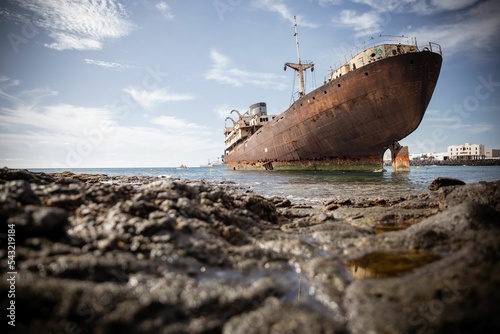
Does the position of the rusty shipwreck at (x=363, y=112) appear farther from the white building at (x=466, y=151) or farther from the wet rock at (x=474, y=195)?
the white building at (x=466, y=151)

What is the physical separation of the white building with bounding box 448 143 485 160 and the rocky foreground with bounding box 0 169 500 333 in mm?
112909

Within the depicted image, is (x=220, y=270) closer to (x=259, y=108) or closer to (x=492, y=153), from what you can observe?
(x=259, y=108)

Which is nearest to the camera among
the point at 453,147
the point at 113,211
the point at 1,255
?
the point at 1,255

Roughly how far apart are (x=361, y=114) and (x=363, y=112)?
0.22m

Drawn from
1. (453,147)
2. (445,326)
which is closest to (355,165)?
(445,326)

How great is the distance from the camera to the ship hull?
675 inches

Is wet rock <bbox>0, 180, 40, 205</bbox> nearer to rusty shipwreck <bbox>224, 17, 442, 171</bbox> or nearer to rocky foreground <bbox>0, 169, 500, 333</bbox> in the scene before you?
rocky foreground <bbox>0, 169, 500, 333</bbox>

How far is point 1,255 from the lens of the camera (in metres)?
2.11

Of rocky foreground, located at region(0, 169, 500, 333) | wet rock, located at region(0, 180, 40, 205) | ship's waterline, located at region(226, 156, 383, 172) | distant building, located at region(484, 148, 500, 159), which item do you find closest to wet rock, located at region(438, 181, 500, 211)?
rocky foreground, located at region(0, 169, 500, 333)

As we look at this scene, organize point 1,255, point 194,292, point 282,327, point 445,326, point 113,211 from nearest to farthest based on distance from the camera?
1. point 445,326
2. point 282,327
3. point 194,292
4. point 1,255
5. point 113,211

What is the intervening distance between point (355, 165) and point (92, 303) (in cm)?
2316

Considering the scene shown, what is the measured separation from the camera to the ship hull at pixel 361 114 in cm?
1714

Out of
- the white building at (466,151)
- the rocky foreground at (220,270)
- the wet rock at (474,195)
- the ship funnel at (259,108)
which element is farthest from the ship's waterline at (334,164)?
the white building at (466,151)

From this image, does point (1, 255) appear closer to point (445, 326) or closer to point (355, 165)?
point (445, 326)
